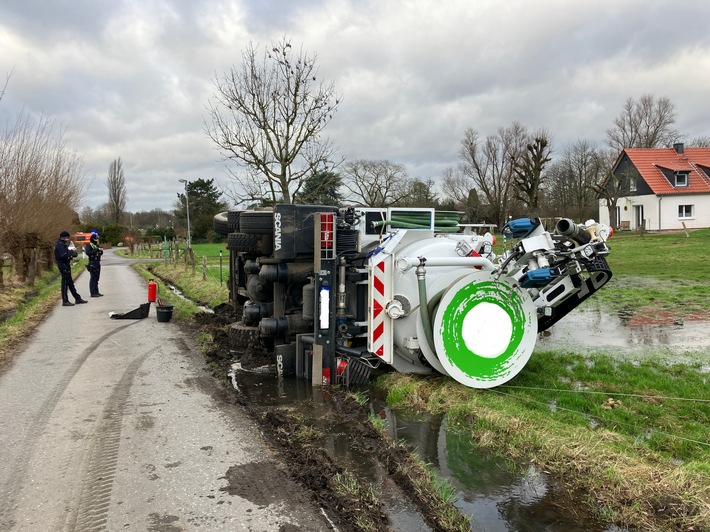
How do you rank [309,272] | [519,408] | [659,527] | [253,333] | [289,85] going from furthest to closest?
1. [289,85]
2. [253,333]
3. [309,272]
4. [519,408]
5. [659,527]

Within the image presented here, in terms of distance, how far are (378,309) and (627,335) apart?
15.4 feet

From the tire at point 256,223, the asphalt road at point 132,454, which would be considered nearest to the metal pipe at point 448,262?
the tire at point 256,223

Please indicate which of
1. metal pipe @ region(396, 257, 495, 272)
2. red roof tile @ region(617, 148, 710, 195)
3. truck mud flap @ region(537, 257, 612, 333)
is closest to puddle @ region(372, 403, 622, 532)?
metal pipe @ region(396, 257, 495, 272)

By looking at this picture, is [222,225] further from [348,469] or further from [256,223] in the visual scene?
[348,469]

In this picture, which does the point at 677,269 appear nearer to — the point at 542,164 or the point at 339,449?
the point at 339,449

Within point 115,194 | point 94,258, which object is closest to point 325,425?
point 94,258

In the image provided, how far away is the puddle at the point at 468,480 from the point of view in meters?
3.45

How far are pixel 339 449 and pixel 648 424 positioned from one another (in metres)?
2.63

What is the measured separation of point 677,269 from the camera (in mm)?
17797

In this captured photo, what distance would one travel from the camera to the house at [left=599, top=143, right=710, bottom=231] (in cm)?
4184

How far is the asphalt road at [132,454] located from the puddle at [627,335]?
4.77 meters

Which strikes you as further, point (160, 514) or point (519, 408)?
point (519, 408)

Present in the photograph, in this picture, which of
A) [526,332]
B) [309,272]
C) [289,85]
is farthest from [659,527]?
[289,85]

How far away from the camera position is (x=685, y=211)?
139 feet
